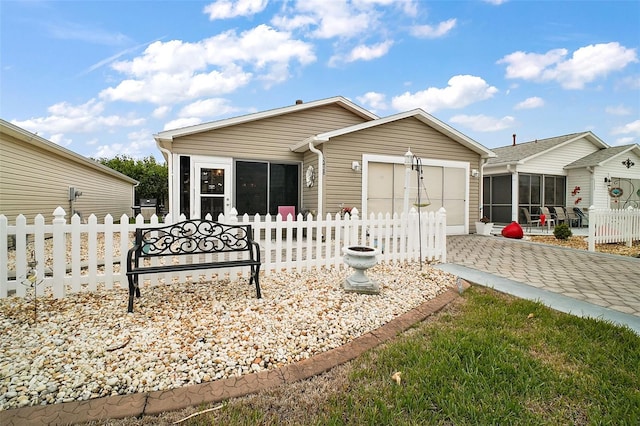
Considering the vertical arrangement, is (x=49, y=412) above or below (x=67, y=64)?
below

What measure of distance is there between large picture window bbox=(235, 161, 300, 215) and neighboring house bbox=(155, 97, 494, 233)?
29 millimetres

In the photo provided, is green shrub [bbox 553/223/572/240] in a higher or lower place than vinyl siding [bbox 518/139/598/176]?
lower

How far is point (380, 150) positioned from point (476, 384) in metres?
Answer: 7.38

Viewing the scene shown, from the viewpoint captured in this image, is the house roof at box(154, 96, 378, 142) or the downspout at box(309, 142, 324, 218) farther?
the downspout at box(309, 142, 324, 218)

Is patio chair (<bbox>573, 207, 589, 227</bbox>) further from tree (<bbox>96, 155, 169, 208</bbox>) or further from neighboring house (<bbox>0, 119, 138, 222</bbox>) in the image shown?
tree (<bbox>96, 155, 169, 208</bbox>)

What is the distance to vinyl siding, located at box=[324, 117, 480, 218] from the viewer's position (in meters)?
8.05

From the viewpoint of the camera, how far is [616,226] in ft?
26.4

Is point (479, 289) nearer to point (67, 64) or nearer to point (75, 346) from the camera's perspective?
point (75, 346)

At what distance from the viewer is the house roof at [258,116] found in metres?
7.68

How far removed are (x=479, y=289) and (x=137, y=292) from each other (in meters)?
4.11

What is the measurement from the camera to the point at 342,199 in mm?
8180

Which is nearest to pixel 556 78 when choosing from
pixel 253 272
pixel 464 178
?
pixel 464 178

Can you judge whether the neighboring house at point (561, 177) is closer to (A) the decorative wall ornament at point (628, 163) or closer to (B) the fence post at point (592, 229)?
(A) the decorative wall ornament at point (628, 163)

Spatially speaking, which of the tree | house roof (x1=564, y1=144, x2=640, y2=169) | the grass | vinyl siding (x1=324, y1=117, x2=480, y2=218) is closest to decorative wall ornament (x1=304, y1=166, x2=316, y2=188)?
vinyl siding (x1=324, y1=117, x2=480, y2=218)
